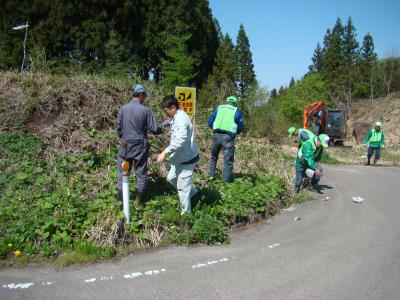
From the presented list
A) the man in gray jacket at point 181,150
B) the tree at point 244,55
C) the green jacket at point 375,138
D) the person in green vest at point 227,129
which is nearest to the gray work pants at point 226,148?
the person in green vest at point 227,129

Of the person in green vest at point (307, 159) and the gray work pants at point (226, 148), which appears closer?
the gray work pants at point (226, 148)

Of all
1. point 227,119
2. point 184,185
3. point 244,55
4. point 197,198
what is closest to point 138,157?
point 184,185

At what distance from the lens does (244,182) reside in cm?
766

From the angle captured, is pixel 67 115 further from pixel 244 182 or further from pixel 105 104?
pixel 244 182

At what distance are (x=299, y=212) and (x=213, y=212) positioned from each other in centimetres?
211

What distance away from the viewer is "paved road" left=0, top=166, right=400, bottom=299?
3.92 meters

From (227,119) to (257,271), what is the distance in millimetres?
3668

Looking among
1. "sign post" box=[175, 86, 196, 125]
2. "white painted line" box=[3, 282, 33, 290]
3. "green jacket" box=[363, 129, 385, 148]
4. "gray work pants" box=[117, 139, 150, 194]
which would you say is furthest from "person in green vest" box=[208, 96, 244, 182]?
"green jacket" box=[363, 129, 385, 148]

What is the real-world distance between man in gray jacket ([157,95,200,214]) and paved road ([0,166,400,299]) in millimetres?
928

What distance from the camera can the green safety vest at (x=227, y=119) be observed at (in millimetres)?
7457

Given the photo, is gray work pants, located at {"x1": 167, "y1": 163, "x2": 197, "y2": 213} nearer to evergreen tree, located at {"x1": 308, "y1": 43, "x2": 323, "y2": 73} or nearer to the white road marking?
the white road marking

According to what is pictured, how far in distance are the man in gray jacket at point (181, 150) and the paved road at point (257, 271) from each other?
36.5 inches

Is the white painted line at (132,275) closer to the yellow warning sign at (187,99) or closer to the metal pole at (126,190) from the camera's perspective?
the metal pole at (126,190)

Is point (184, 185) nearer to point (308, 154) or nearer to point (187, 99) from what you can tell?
point (187, 99)
